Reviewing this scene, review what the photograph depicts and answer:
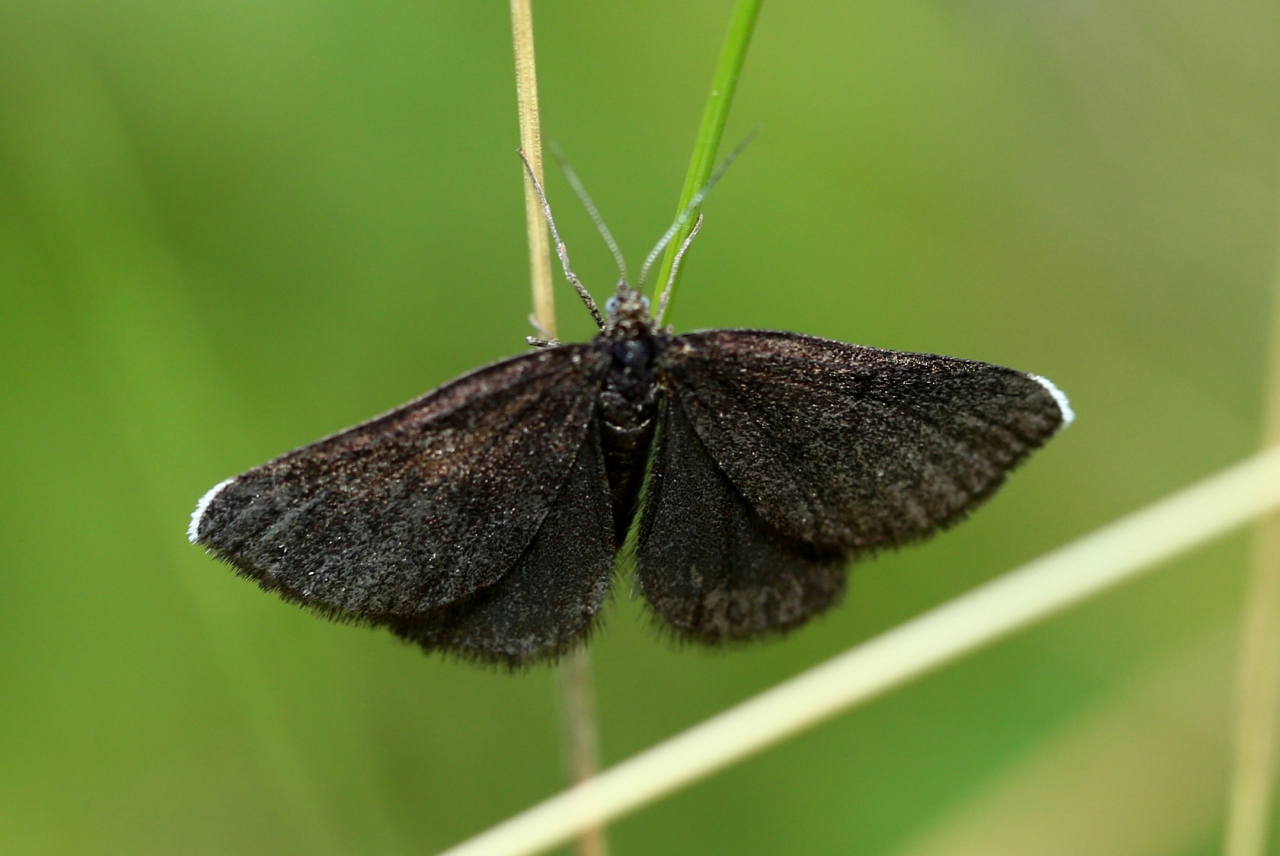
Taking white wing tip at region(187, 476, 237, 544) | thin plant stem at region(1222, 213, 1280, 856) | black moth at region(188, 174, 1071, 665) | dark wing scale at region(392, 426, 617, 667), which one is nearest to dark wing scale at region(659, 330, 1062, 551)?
black moth at region(188, 174, 1071, 665)

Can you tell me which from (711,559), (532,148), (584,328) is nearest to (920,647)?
(711,559)

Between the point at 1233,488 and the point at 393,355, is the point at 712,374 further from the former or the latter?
the point at 393,355

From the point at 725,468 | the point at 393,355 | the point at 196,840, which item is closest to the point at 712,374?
the point at 725,468

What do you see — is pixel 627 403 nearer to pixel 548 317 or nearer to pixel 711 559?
pixel 548 317

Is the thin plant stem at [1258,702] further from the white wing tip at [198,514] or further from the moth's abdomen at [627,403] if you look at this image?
the white wing tip at [198,514]

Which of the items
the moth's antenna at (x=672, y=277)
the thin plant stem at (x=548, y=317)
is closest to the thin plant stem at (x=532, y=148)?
the thin plant stem at (x=548, y=317)

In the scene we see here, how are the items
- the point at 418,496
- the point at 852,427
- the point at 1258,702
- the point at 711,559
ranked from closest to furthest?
the point at 1258,702 → the point at 418,496 → the point at 852,427 → the point at 711,559

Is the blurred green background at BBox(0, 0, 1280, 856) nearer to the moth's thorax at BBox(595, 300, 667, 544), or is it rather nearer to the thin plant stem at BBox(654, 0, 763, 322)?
the moth's thorax at BBox(595, 300, 667, 544)
